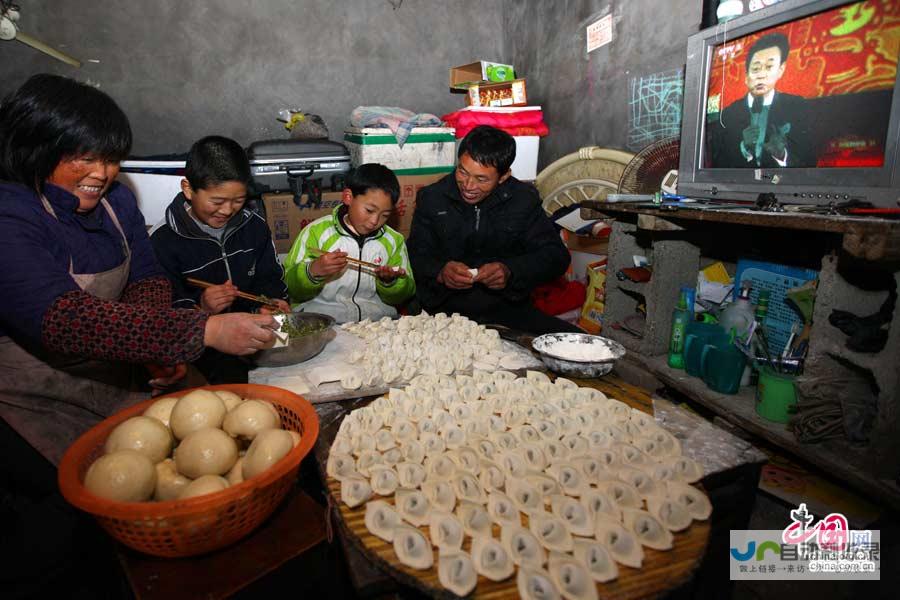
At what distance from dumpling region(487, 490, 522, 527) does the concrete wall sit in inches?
176

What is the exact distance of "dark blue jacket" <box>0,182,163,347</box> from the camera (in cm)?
136

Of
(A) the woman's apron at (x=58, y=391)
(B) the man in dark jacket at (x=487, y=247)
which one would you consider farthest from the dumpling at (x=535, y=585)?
(B) the man in dark jacket at (x=487, y=247)

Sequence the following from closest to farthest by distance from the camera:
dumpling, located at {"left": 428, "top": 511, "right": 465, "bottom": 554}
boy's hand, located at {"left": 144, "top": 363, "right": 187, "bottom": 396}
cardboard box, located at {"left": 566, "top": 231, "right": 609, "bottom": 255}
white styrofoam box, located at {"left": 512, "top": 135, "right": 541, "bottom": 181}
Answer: dumpling, located at {"left": 428, "top": 511, "right": 465, "bottom": 554}, boy's hand, located at {"left": 144, "top": 363, "right": 187, "bottom": 396}, cardboard box, located at {"left": 566, "top": 231, "right": 609, "bottom": 255}, white styrofoam box, located at {"left": 512, "top": 135, "right": 541, "bottom": 181}

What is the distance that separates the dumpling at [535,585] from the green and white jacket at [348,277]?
2.13 m

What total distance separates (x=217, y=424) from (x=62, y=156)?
98 centimetres

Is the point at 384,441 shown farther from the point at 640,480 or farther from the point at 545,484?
the point at 640,480

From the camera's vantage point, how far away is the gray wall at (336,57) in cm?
372

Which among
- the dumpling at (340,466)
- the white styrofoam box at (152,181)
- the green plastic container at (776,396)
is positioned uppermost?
the white styrofoam box at (152,181)

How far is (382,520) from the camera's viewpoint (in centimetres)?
111

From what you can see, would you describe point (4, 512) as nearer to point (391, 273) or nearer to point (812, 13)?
point (391, 273)

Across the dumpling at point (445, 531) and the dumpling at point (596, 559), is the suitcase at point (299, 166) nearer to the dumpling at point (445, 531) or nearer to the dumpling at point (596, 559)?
the dumpling at point (445, 531)

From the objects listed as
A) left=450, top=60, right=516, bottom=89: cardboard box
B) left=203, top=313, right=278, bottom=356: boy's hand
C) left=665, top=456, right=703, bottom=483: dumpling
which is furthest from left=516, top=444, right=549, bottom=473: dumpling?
left=450, top=60, right=516, bottom=89: cardboard box

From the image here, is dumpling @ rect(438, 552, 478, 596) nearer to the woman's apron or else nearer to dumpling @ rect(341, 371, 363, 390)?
dumpling @ rect(341, 371, 363, 390)

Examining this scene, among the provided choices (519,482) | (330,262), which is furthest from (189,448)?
(330,262)
